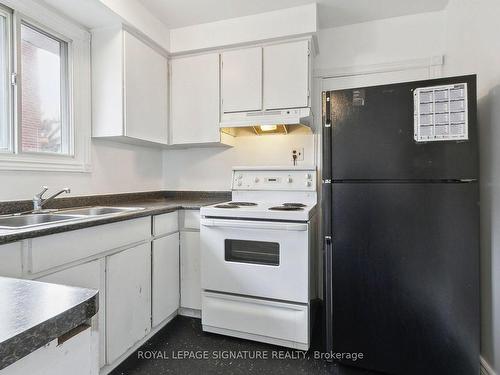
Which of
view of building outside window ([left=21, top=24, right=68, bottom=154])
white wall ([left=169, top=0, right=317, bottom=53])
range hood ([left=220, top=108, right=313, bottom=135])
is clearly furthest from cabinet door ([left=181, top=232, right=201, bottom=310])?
white wall ([left=169, top=0, right=317, bottom=53])

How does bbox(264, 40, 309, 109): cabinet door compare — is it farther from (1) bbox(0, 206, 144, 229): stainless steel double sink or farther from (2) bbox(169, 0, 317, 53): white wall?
(1) bbox(0, 206, 144, 229): stainless steel double sink

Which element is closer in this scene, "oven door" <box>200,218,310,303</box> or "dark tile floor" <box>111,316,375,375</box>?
"dark tile floor" <box>111,316,375,375</box>

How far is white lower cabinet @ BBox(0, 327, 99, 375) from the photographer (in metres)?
0.38

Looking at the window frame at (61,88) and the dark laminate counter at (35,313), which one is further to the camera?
the window frame at (61,88)

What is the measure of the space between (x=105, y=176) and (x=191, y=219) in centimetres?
78

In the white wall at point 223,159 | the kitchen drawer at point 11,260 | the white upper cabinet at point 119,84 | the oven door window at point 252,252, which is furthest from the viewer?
the white wall at point 223,159

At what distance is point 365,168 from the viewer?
1559mm

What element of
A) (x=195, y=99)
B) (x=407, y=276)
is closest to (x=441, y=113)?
(x=407, y=276)

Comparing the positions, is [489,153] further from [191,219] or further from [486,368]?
[191,219]

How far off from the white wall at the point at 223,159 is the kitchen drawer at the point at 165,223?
2.31 feet

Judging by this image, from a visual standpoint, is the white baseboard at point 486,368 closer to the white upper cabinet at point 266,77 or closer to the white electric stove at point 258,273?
the white electric stove at point 258,273

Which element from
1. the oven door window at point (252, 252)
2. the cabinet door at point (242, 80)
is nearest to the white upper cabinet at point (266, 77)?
the cabinet door at point (242, 80)

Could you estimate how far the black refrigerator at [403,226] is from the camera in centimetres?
141

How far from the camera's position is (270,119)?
225 cm
